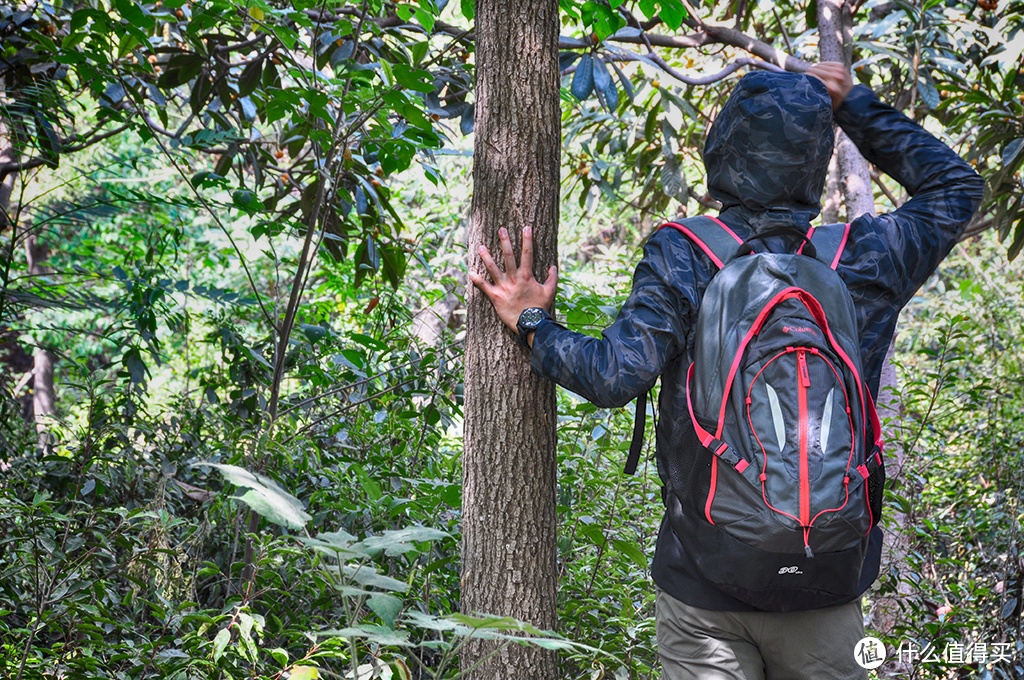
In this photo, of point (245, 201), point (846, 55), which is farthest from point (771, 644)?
point (846, 55)

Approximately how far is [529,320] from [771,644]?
2.89 ft

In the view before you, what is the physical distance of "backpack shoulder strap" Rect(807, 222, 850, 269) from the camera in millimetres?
1694

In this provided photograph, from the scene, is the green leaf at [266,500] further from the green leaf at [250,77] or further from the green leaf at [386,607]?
the green leaf at [250,77]

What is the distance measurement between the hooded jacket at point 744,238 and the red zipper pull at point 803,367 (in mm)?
241

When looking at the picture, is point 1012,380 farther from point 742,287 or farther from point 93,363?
point 93,363

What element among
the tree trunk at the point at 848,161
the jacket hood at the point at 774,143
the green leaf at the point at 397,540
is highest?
the tree trunk at the point at 848,161

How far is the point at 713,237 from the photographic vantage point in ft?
5.44

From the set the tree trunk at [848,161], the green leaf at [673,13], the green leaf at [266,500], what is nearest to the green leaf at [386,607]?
the green leaf at [266,500]

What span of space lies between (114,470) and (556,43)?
2.31 meters

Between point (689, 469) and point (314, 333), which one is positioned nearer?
point (689, 469)

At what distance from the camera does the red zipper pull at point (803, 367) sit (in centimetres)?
145

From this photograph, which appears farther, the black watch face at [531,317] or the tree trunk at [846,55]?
the tree trunk at [846,55]

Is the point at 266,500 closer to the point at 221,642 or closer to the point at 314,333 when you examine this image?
the point at 221,642

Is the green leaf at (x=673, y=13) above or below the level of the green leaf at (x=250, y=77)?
below
